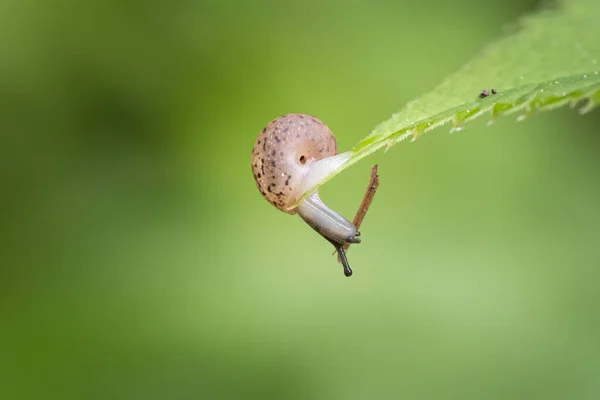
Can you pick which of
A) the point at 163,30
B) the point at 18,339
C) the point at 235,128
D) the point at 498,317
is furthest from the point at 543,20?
the point at 18,339

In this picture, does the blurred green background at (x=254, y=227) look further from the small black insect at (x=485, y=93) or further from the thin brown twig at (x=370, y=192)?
the small black insect at (x=485, y=93)

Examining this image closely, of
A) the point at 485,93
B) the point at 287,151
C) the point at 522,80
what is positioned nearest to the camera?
the point at 485,93

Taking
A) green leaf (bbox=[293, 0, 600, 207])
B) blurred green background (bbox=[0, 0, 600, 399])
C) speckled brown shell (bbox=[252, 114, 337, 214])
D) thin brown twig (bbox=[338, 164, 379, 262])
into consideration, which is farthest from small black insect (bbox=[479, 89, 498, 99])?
blurred green background (bbox=[0, 0, 600, 399])

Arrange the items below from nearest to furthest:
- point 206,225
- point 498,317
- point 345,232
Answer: point 345,232 < point 498,317 < point 206,225

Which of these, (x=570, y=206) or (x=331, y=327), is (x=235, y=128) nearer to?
(x=331, y=327)

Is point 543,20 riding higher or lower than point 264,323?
higher

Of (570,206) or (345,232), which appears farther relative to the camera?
(570,206)

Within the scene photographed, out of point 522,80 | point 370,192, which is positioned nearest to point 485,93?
point 522,80

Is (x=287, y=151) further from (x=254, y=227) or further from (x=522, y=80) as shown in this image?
(x=254, y=227)
